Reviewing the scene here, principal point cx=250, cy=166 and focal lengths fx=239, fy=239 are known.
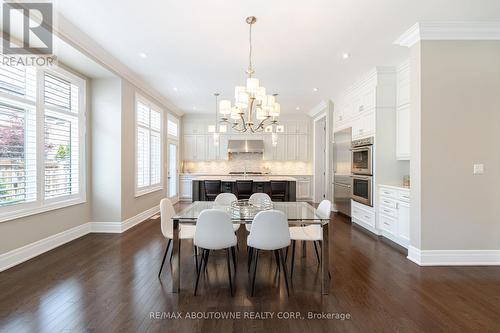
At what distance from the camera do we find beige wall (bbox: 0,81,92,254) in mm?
2879

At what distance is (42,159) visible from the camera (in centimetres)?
336

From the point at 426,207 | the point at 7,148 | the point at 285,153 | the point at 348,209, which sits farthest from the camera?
the point at 285,153

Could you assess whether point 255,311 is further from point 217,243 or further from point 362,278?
point 362,278

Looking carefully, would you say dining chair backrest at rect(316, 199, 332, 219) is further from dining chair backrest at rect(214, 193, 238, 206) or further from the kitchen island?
the kitchen island

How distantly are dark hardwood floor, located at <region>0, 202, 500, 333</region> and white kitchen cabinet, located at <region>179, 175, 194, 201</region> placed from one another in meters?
4.68

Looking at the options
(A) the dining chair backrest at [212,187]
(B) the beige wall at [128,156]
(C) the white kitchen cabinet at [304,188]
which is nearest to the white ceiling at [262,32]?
(B) the beige wall at [128,156]

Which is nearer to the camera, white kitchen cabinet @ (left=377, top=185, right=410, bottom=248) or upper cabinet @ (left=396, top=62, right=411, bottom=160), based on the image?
white kitchen cabinet @ (left=377, top=185, right=410, bottom=248)

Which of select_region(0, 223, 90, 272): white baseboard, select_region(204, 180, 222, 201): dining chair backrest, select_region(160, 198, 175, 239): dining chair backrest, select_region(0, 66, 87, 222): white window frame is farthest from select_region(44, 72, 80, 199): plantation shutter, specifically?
select_region(204, 180, 222, 201): dining chair backrest

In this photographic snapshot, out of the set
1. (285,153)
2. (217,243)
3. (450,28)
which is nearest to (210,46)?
(217,243)

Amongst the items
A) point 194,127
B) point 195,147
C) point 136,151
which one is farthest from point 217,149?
point 136,151

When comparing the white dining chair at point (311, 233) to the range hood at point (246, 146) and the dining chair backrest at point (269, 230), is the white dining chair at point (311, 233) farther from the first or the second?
the range hood at point (246, 146)

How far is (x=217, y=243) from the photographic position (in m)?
2.32

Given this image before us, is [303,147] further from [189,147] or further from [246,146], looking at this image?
[189,147]

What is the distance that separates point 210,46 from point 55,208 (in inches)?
130
